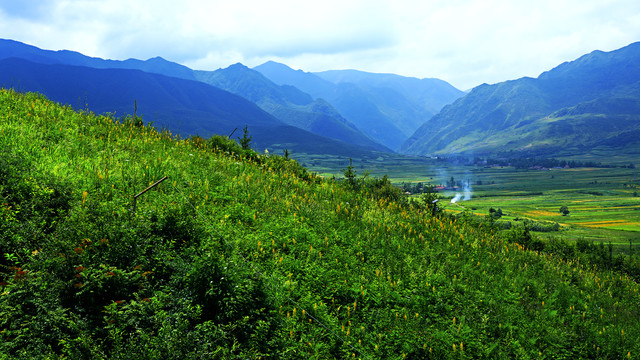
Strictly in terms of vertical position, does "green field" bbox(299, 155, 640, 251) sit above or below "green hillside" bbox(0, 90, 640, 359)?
below

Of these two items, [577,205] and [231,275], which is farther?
[577,205]

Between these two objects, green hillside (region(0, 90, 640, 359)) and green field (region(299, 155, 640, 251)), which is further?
green field (region(299, 155, 640, 251))

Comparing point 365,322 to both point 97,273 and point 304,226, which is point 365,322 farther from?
point 97,273

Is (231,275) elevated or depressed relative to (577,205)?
elevated

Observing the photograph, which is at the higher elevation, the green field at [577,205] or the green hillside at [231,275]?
the green hillside at [231,275]

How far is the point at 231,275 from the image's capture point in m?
5.25

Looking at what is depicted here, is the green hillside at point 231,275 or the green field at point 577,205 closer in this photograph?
the green hillside at point 231,275

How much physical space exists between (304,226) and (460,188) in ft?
670

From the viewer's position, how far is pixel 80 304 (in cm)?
453

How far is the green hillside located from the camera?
176 inches

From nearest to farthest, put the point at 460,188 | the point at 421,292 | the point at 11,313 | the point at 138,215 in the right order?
the point at 11,313 < the point at 138,215 < the point at 421,292 < the point at 460,188

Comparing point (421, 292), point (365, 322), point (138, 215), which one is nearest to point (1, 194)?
point (138, 215)

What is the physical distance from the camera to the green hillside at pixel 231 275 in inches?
176

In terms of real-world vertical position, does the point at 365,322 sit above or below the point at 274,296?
below
